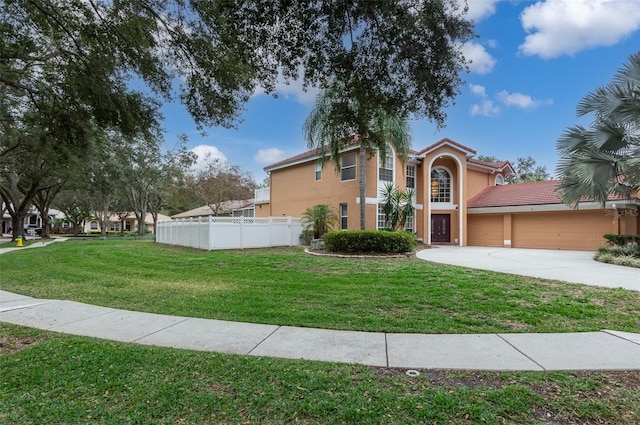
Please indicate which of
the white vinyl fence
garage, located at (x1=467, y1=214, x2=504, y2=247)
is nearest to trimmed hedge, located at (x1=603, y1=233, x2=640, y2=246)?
garage, located at (x1=467, y1=214, x2=504, y2=247)

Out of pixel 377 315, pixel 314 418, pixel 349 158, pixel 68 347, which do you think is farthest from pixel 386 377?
pixel 349 158

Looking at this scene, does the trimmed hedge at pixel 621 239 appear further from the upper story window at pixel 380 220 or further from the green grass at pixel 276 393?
the green grass at pixel 276 393

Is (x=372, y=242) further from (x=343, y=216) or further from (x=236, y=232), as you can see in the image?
(x=236, y=232)

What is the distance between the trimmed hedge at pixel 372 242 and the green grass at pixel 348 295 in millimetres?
3089

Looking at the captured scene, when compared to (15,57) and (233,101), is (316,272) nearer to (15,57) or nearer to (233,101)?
(233,101)

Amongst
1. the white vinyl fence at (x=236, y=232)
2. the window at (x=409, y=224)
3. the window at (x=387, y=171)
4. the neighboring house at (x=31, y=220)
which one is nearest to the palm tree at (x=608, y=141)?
the window at (x=387, y=171)

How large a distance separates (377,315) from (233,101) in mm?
4299

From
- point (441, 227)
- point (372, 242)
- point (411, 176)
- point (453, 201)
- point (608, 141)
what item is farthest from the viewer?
point (441, 227)

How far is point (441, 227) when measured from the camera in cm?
2322

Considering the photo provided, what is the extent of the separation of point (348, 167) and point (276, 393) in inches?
670

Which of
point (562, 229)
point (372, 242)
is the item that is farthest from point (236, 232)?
point (562, 229)

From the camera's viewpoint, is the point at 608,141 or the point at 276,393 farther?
the point at 608,141

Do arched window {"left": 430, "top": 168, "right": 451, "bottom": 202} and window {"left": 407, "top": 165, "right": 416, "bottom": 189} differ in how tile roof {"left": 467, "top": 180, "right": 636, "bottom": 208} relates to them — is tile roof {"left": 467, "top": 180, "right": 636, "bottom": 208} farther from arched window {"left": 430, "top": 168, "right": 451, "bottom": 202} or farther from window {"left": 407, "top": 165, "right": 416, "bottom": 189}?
window {"left": 407, "top": 165, "right": 416, "bottom": 189}

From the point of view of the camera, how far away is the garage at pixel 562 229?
1888cm
